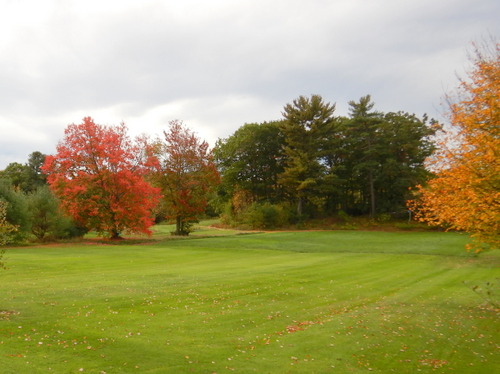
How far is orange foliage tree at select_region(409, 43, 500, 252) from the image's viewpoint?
9.16 m

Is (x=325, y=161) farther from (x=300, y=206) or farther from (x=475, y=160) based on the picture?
(x=475, y=160)

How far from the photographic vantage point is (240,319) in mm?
10109

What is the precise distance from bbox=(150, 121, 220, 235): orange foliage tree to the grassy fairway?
20.0 meters

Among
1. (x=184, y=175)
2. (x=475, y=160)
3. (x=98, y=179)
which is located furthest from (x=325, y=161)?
(x=475, y=160)

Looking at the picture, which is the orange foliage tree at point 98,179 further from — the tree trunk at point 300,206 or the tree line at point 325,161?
the tree trunk at point 300,206

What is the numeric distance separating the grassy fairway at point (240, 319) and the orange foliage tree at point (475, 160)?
9.79ft

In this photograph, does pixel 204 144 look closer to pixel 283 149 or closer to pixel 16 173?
pixel 283 149

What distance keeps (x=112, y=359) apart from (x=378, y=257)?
22.5 metres

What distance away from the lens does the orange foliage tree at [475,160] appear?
9.16 metres

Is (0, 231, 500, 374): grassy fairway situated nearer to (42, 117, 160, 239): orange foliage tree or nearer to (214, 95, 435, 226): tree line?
(42, 117, 160, 239): orange foliage tree

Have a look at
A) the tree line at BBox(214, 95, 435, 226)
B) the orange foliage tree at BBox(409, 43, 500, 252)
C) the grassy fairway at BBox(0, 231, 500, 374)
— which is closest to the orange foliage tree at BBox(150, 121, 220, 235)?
the tree line at BBox(214, 95, 435, 226)

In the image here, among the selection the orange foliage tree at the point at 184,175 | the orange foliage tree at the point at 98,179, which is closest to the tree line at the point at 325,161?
the orange foliage tree at the point at 184,175

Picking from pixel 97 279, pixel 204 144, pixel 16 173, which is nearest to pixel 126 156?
pixel 204 144

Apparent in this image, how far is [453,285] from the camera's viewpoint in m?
16.4
